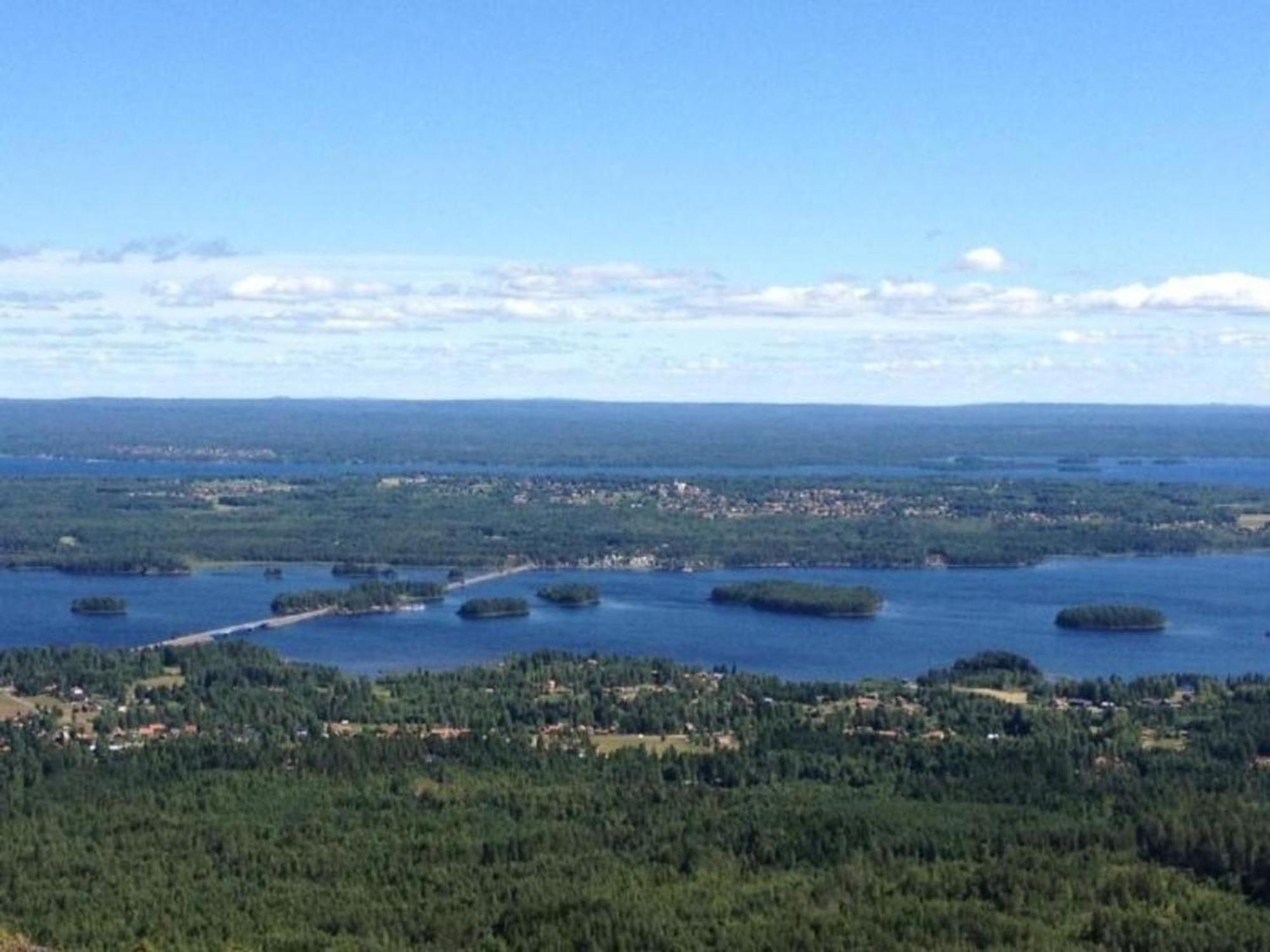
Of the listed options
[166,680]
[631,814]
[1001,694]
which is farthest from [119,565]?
[631,814]

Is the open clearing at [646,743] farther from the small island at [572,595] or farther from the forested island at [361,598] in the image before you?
the small island at [572,595]

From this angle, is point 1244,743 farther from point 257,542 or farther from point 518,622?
point 257,542

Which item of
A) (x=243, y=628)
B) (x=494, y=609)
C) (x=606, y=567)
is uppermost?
(x=606, y=567)

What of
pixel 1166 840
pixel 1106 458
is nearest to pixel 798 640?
pixel 1166 840

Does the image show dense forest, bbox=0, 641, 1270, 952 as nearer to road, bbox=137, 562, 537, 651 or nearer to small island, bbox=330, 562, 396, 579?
A: road, bbox=137, 562, 537, 651

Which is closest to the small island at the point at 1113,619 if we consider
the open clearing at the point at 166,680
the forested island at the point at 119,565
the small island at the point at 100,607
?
the open clearing at the point at 166,680

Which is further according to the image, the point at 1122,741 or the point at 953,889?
the point at 1122,741

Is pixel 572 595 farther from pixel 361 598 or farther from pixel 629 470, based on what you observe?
pixel 629 470
